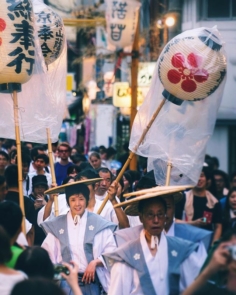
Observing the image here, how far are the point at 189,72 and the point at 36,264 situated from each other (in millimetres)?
4445

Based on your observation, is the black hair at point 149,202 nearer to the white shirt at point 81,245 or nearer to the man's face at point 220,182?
the white shirt at point 81,245

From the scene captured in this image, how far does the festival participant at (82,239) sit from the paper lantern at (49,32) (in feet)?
6.78

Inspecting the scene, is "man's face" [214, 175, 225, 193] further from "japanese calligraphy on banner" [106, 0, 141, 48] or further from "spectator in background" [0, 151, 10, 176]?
"japanese calligraphy on banner" [106, 0, 141, 48]

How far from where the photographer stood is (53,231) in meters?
8.42

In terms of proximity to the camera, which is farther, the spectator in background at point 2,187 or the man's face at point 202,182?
the man's face at point 202,182

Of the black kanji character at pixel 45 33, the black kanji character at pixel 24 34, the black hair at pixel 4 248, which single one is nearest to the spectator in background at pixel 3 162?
the black kanji character at pixel 45 33

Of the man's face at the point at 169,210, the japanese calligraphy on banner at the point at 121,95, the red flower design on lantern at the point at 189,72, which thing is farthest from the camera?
the japanese calligraphy on banner at the point at 121,95

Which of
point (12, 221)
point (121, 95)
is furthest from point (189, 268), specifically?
point (121, 95)

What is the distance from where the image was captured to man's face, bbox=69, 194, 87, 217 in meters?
8.49

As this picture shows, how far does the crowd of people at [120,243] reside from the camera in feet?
16.4

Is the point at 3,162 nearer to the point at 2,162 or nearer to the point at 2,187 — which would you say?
the point at 2,162

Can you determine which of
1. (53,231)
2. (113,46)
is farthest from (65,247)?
(113,46)

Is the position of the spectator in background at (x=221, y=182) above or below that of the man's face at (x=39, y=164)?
below

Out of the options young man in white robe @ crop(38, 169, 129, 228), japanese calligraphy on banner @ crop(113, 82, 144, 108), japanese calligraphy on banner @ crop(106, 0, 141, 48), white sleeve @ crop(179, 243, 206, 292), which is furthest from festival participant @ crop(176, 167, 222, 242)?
japanese calligraphy on banner @ crop(113, 82, 144, 108)
